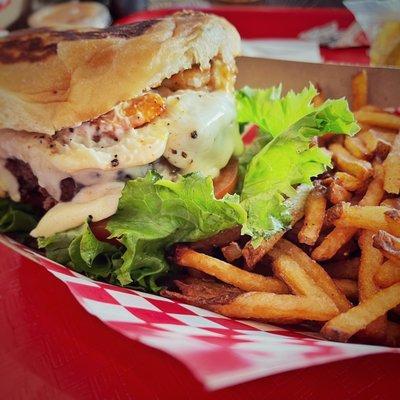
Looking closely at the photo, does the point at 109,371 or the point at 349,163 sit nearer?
the point at 109,371

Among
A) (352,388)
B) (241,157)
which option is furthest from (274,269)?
(241,157)

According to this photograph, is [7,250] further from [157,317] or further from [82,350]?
[157,317]

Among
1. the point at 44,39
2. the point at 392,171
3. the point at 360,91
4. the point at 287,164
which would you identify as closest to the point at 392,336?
the point at 392,171

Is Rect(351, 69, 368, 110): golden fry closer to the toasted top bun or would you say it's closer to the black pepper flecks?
the toasted top bun

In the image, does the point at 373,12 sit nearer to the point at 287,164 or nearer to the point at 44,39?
the point at 287,164

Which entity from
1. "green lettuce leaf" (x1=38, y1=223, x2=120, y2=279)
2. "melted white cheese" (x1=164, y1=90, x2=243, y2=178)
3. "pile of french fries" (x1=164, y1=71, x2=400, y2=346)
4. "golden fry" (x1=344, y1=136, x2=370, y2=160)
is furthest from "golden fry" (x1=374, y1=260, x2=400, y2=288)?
"green lettuce leaf" (x1=38, y1=223, x2=120, y2=279)
